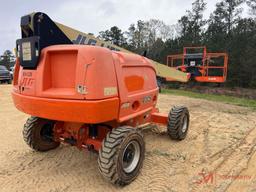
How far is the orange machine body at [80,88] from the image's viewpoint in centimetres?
295

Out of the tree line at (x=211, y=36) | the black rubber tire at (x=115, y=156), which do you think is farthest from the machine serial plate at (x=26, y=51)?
the tree line at (x=211, y=36)

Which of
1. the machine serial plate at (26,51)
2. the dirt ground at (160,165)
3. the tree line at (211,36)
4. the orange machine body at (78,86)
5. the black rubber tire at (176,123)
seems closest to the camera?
the orange machine body at (78,86)

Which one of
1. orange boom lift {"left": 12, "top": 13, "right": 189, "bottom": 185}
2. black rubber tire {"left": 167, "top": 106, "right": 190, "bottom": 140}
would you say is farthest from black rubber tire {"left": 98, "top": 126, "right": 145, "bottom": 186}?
black rubber tire {"left": 167, "top": 106, "right": 190, "bottom": 140}

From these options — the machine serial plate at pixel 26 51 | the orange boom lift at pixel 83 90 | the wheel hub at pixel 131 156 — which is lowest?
the wheel hub at pixel 131 156

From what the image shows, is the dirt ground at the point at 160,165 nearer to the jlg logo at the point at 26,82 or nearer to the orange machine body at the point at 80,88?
the orange machine body at the point at 80,88

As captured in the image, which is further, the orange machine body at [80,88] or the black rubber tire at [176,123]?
the black rubber tire at [176,123]

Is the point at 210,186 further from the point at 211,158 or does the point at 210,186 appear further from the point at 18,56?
the point at 18,56

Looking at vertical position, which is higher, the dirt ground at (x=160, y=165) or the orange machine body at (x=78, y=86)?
the orange machine body at (x=78, y=86)

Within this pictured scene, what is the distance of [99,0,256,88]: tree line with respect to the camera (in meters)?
27.1

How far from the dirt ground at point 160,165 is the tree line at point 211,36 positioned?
733 inches

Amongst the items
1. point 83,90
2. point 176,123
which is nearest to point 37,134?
point 83,90

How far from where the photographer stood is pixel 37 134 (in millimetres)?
4262

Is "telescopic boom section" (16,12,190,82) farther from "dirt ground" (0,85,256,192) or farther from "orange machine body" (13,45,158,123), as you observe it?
"dirt ground" (0,85,256,192)

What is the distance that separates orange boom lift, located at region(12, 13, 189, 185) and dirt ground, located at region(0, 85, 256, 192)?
380mm
